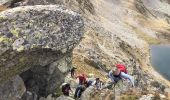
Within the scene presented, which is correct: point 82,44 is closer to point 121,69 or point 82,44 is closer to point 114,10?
point 121,69

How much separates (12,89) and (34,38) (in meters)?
3.45

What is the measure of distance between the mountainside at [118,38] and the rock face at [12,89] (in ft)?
5.91

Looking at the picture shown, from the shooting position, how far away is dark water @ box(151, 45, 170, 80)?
102m

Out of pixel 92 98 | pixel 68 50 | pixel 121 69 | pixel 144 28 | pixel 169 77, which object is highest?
pixel 68 50

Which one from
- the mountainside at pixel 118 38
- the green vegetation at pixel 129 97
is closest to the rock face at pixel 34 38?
the mountainside at pixel 118 38

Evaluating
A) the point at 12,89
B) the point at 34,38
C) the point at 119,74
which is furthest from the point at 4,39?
the point at 119,74

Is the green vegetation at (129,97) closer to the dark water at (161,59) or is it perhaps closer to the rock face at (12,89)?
the rock face at (12,89)

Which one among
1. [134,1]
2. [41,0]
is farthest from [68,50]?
[134,1]

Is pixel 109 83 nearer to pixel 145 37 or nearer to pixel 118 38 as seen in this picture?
pixel 118 38

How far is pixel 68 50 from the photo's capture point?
81.9 ft

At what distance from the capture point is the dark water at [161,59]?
101988 millimetres

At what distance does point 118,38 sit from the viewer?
320 ft

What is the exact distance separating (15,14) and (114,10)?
431 ft

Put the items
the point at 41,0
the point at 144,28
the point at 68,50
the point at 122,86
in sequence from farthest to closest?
the point at 144,28
the point at 41,0
the point at 122,86
the point at 68,50
